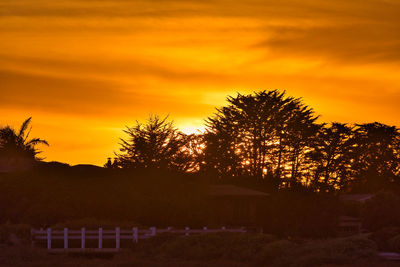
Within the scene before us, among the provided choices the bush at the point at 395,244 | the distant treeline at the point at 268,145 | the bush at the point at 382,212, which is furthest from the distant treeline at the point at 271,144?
the bush at the point at 395,244

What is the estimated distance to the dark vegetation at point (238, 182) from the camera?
37659mm

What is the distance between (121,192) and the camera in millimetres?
50844

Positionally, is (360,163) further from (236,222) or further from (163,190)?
(163,190)

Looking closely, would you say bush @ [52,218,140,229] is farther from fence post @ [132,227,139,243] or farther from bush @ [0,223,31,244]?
bush @ [0,223,31,244]

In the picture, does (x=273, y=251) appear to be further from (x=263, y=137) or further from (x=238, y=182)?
(x=263, y=137)

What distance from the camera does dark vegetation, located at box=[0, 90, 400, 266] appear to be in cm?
3766

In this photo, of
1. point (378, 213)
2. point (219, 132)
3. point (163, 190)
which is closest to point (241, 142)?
point (219, 132)

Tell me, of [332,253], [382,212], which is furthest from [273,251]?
[382,212]

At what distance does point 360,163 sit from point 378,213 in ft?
117

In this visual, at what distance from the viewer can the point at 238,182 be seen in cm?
6775

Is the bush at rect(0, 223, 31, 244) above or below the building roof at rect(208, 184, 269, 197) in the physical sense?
below

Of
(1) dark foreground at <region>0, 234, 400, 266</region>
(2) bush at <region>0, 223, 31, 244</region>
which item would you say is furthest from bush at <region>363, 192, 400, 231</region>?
(2) bush at <region>0, 223, 31, 244</region>

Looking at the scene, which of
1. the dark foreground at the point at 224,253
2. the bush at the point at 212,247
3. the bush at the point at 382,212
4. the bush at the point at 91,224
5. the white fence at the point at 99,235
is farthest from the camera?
the bush at the point at 382,212

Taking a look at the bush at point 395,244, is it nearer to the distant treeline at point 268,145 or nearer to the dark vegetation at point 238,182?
the dark vegetation at point 238,182
